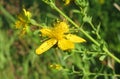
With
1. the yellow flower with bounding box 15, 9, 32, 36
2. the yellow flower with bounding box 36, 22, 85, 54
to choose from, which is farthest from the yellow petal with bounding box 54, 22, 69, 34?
the yellow flower with bounding box 15, 9, 32, 36

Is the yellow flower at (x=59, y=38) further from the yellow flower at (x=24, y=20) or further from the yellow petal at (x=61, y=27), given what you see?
the yellow flower at (x=24, y=20)

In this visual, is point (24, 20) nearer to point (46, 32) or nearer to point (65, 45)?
point (46, 32)

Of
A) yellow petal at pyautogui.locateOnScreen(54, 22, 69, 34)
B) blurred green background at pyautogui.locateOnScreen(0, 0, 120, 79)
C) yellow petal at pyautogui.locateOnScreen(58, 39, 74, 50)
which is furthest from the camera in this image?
blurred green background at pyautogui.locateOnScreen(0, 0, 120, 79)

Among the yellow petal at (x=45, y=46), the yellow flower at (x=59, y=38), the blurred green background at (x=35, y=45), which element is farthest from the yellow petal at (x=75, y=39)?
the blurred green background at (x=35, y=45)

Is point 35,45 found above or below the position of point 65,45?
below

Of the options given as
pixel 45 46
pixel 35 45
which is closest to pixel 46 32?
pixel 45 46

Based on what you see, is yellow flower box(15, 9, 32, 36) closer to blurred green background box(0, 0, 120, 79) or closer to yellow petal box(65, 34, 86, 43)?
yellow petal box(65, 34, 86, 43)

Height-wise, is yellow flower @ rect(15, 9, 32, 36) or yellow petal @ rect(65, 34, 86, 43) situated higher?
yellow flower @ rect(15, 9, 32, 36)
